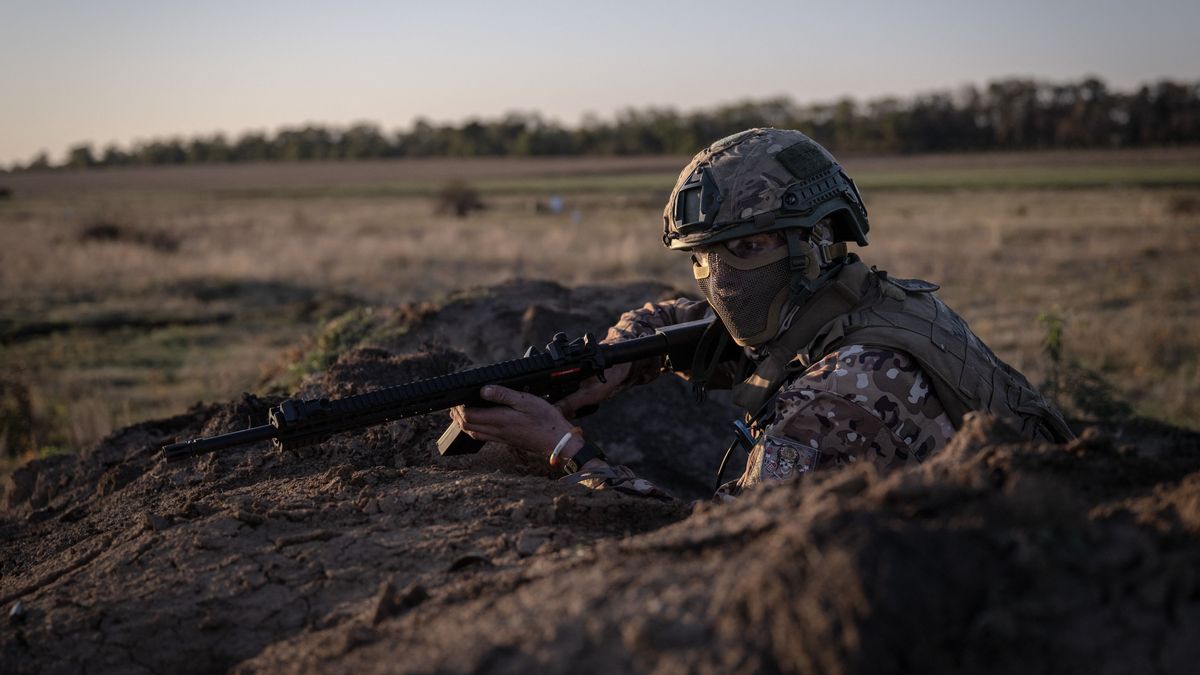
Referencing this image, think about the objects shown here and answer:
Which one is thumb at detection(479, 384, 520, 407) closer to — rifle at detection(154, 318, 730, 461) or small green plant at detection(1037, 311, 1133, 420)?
rifle at detection(154, 318, 730, 461)

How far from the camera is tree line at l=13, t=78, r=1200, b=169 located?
208 feet

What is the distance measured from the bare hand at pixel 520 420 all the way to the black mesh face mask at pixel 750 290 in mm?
799

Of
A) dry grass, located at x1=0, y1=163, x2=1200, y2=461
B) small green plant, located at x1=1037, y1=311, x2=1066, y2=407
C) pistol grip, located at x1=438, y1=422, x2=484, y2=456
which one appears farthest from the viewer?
dry grass, located at x1=0, y1=163, x2=1200, y2=461

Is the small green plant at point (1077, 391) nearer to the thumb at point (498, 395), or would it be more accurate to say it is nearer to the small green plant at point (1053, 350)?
the small green plant at point (1053, 350)

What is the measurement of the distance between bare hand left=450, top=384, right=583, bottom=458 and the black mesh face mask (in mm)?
799

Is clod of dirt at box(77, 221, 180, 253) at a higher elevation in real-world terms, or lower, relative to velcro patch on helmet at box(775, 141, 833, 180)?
lower

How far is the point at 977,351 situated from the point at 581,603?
7.28 feet

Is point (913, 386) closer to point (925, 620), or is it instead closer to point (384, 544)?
point (925, 620)

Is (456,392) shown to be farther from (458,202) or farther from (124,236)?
(458,202)

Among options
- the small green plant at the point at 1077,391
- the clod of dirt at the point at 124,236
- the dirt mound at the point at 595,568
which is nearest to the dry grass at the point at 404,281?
the clod of dirt at the point at 124,236

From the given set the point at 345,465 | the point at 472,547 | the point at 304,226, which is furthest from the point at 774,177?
the point at 304,226

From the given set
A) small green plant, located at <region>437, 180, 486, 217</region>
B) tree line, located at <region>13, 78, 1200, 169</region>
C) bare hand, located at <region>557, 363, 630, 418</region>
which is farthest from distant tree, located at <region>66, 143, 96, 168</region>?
bare hand, located at <region>557, 363, 630, 418</region>

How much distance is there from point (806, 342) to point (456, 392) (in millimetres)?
1383

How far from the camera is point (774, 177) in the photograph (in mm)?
3830
